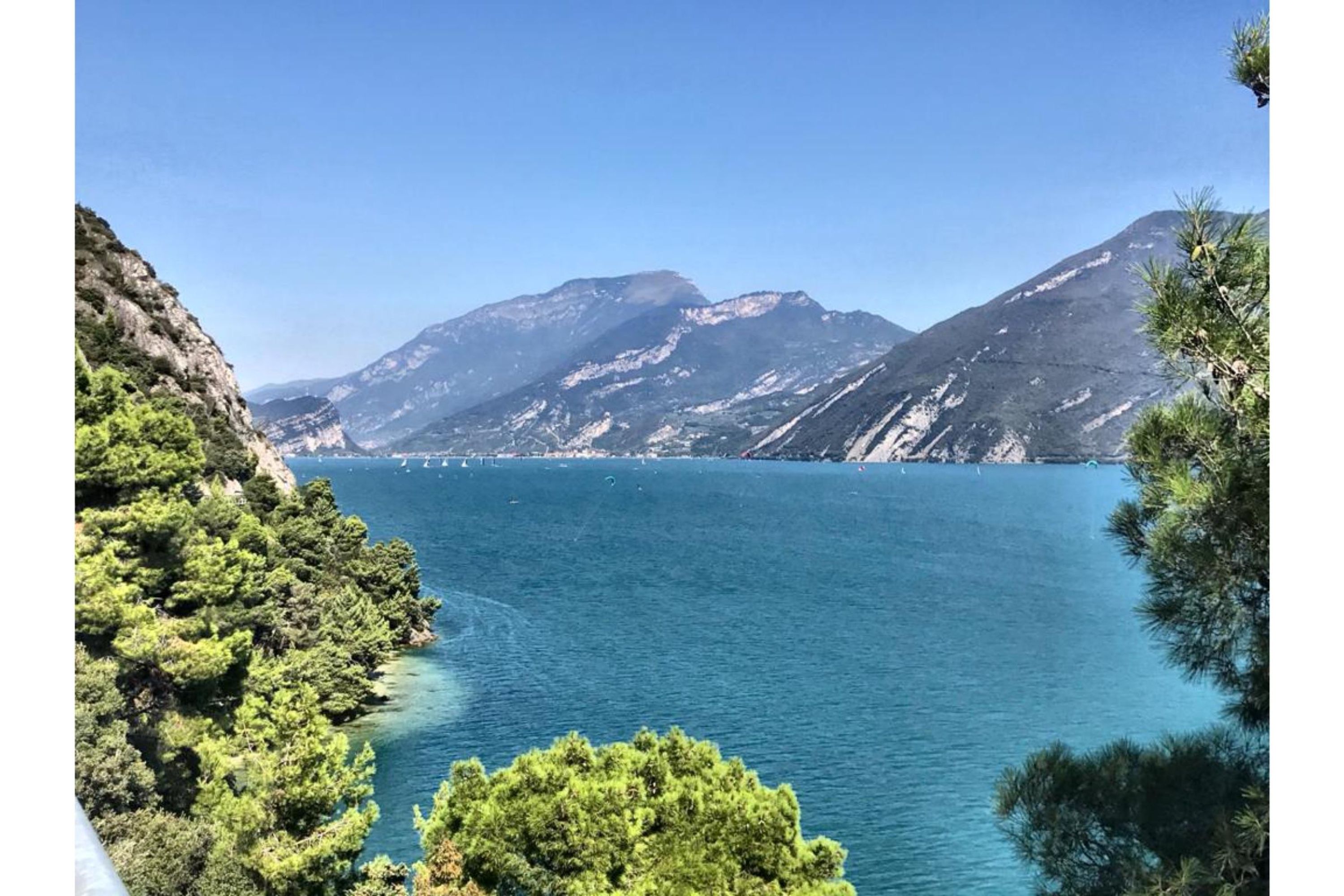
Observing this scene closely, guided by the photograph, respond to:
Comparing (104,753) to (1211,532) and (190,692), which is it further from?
(1211,532)

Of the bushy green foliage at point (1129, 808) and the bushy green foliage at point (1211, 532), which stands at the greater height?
the bushy green foliage at point (1211, 532)

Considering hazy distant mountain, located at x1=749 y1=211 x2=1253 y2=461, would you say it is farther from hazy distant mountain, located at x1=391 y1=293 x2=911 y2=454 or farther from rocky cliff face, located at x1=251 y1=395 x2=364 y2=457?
rocky cliff face, located at x1=251 y1=395 x2=364 y2=457

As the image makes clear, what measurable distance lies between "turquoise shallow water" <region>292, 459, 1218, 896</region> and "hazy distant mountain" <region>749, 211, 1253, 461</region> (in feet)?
78.7

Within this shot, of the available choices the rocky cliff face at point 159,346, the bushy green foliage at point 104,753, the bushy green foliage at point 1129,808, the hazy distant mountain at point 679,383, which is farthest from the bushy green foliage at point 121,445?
the hazy distant mountain at point 679,383

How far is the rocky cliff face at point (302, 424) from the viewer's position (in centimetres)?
6588

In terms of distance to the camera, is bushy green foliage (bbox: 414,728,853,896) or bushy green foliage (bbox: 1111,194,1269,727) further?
bushy green foliage (bbox: 414,728,853,896)

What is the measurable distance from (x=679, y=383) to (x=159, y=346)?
12622 centimetres

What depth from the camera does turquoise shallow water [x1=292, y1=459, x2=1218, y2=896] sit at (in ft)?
28.6

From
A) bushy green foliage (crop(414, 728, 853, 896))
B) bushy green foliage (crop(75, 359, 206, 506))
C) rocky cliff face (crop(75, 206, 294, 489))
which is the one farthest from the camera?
rocky cliff face (crop(75, 206, 294, 489))

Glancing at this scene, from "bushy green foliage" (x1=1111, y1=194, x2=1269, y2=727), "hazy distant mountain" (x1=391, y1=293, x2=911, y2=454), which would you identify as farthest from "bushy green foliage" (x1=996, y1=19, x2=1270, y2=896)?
"hazy distant mountain" (x1=391, y1=293, x2=911, y2=454)

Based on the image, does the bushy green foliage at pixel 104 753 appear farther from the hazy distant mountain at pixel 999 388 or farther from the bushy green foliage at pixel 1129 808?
the hazy distant mountain at pixel 999 388

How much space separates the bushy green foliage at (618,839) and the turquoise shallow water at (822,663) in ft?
6.76

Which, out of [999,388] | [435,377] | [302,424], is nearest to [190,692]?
[302,424]
